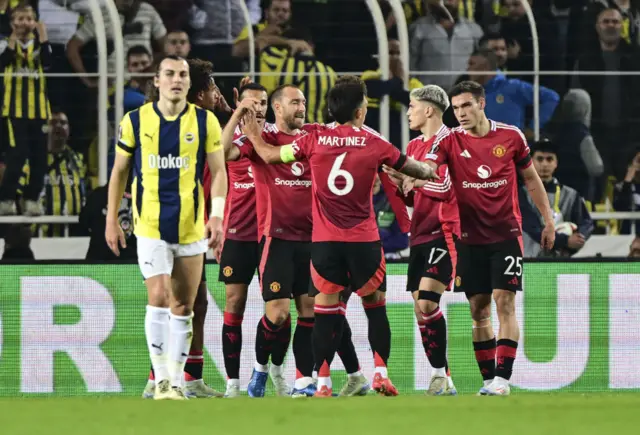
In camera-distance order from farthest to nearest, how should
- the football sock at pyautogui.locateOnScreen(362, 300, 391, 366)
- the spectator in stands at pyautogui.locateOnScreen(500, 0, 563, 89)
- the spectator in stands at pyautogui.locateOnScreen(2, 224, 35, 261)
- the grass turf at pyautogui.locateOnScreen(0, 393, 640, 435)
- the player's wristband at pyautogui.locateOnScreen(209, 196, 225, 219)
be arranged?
the spectator in stands at pyautogui.locateOnScreen(500, 0, 563, 89) < the spectator in stands at pyautogui.locateOnScreen(2, 224, 35, 261) < the football sock at pyautogui.locateOnScreen(362, 300, 391, 366) < the player's wristband at pyautogui.locateOnScreen(209, 196, 225, 219) < the grass turf at pyautogui.locateOnScreen(0, 393, 640, 435)

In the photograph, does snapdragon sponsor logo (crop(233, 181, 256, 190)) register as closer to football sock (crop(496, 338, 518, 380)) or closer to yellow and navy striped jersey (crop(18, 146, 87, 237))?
football sock (crop(496, 338, 518, 380))

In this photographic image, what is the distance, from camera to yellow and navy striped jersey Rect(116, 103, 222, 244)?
23.0ft

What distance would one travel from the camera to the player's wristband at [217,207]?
6934 mm

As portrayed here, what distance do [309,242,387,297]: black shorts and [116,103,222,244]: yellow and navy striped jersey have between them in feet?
2.98

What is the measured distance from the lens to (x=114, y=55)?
11383 millimetres

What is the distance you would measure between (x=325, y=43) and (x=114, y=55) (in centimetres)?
184

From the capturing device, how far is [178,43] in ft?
38.5

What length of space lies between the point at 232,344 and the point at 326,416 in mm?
2834

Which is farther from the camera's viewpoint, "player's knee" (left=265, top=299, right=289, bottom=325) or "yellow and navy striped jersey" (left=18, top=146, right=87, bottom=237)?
"yellow and navy striped jersey" (left=18, top=146, right=87, bottom=237)

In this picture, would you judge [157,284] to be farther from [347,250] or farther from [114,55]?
[114,55]

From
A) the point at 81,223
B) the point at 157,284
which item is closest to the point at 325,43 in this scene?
the point at 81,223

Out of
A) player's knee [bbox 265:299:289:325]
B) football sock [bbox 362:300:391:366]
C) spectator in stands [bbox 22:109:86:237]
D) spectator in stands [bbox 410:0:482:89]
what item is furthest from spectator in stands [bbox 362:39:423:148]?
football sock [bbox 362:300:391:366]

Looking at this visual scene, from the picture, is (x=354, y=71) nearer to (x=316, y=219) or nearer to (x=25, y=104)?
(x=25, y=104)

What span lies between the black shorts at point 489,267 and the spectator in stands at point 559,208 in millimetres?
2615
